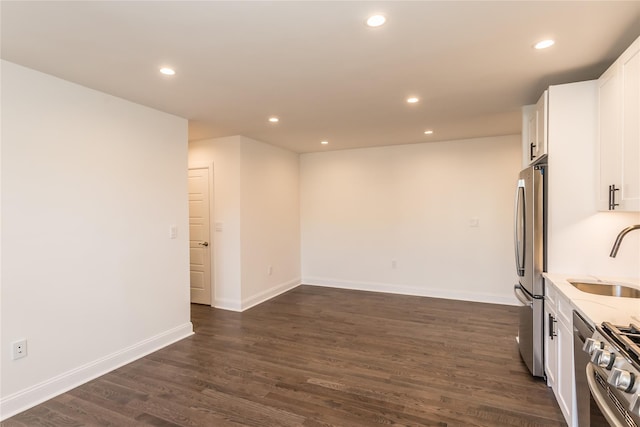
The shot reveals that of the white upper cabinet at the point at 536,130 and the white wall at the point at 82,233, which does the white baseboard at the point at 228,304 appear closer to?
the white wall at the point at 82,233

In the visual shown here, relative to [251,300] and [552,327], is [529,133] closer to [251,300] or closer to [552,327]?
[552,327]

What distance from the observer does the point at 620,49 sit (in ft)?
7.25

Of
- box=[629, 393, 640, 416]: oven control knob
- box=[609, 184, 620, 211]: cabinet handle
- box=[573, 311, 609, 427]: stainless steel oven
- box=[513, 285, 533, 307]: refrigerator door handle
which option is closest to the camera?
box=[629, 393, 640, 416]: oven control knob

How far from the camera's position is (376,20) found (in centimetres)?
184

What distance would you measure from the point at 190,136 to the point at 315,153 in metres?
2.29

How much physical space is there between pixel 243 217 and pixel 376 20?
3423 millimetres

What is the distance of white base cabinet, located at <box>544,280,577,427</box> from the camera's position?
78.3 inches

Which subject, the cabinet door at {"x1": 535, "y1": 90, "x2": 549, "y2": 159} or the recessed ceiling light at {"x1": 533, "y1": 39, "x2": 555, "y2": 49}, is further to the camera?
the cabinet door at {"x1": 535, "y1": 90, "x2": 549, "y2": 159}

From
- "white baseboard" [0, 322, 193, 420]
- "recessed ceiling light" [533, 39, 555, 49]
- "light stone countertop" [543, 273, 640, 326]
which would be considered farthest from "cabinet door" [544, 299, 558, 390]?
"white baseboard" [0, 322, 193, 420]

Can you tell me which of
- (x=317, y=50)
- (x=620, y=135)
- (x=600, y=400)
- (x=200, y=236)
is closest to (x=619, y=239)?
(x=620, y=135)

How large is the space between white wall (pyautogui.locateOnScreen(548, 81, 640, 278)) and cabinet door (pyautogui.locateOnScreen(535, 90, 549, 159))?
0.06 m

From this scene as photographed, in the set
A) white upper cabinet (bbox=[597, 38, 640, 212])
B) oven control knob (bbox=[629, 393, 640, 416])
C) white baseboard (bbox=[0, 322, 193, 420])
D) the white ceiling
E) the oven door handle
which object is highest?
the white ceiling

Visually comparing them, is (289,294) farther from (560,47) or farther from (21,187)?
(560,47)

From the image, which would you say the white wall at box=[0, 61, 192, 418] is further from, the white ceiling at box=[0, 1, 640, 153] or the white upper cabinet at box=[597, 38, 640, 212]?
the white upper cabinet at box=[597, 38, 640, 212]
